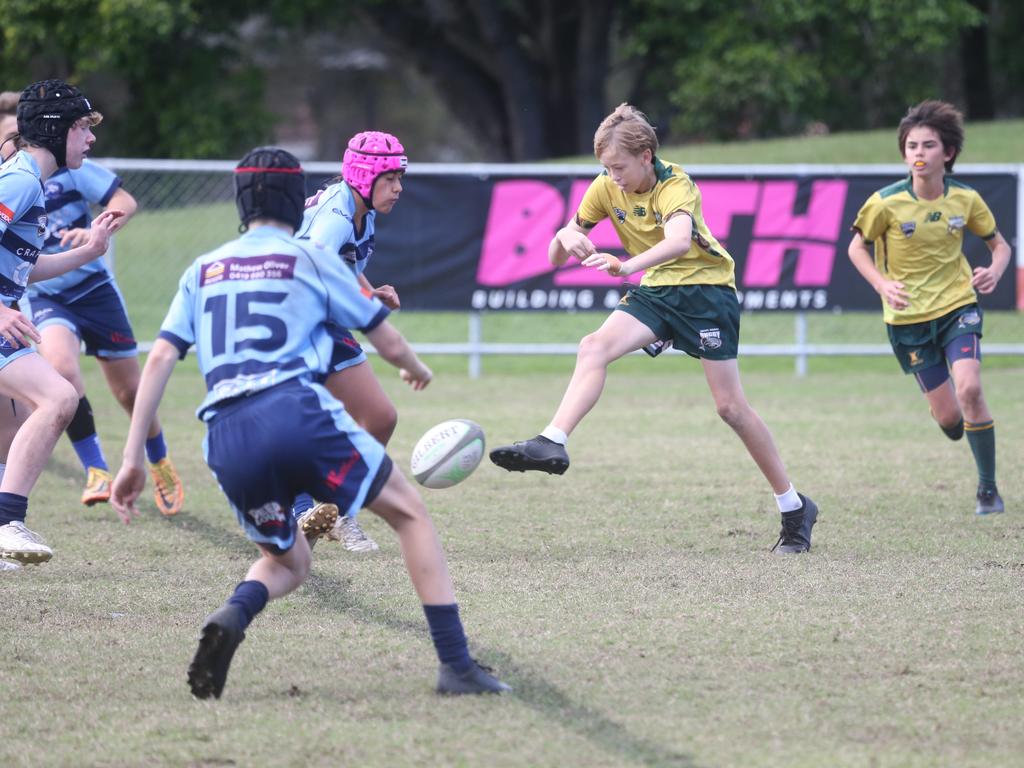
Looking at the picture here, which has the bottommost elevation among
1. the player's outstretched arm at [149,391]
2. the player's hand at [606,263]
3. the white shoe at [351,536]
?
the white shoe at [351,536]

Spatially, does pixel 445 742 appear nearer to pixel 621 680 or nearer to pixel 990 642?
pixel 621 680

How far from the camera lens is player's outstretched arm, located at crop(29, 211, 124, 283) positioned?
5848 mm

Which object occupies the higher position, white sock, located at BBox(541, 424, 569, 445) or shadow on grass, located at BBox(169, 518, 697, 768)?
white sock, located at BBox(541, 424, 569, 445)

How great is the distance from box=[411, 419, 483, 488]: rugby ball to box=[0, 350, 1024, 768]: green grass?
1.87ft

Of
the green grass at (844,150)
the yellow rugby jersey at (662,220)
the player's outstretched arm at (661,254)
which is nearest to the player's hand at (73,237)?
the yellow rugby jersey at (662,220)

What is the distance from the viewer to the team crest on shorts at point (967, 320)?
23.5 feet

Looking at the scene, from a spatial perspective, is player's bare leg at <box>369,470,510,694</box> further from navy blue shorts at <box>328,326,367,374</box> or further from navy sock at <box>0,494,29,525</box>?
navy sock at <box>0,494,29,525</box>

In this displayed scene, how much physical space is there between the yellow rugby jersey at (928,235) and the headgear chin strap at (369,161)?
2.89 meters

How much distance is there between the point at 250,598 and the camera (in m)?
4.18

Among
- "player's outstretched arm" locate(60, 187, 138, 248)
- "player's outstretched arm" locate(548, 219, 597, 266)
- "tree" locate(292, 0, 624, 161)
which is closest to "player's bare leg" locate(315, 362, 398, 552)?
"player's outstretched arm" locate(548, 219, 597, 266)

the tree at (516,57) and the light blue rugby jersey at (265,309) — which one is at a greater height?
the tree at (516,57)

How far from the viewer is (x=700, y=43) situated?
85.9ft

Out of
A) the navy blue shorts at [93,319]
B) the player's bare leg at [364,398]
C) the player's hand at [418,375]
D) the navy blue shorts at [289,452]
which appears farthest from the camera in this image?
the navy blue shorts at [93,319]

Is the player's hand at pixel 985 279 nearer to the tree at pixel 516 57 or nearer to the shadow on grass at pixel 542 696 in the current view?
the shadow on grass at pixel 542 696
